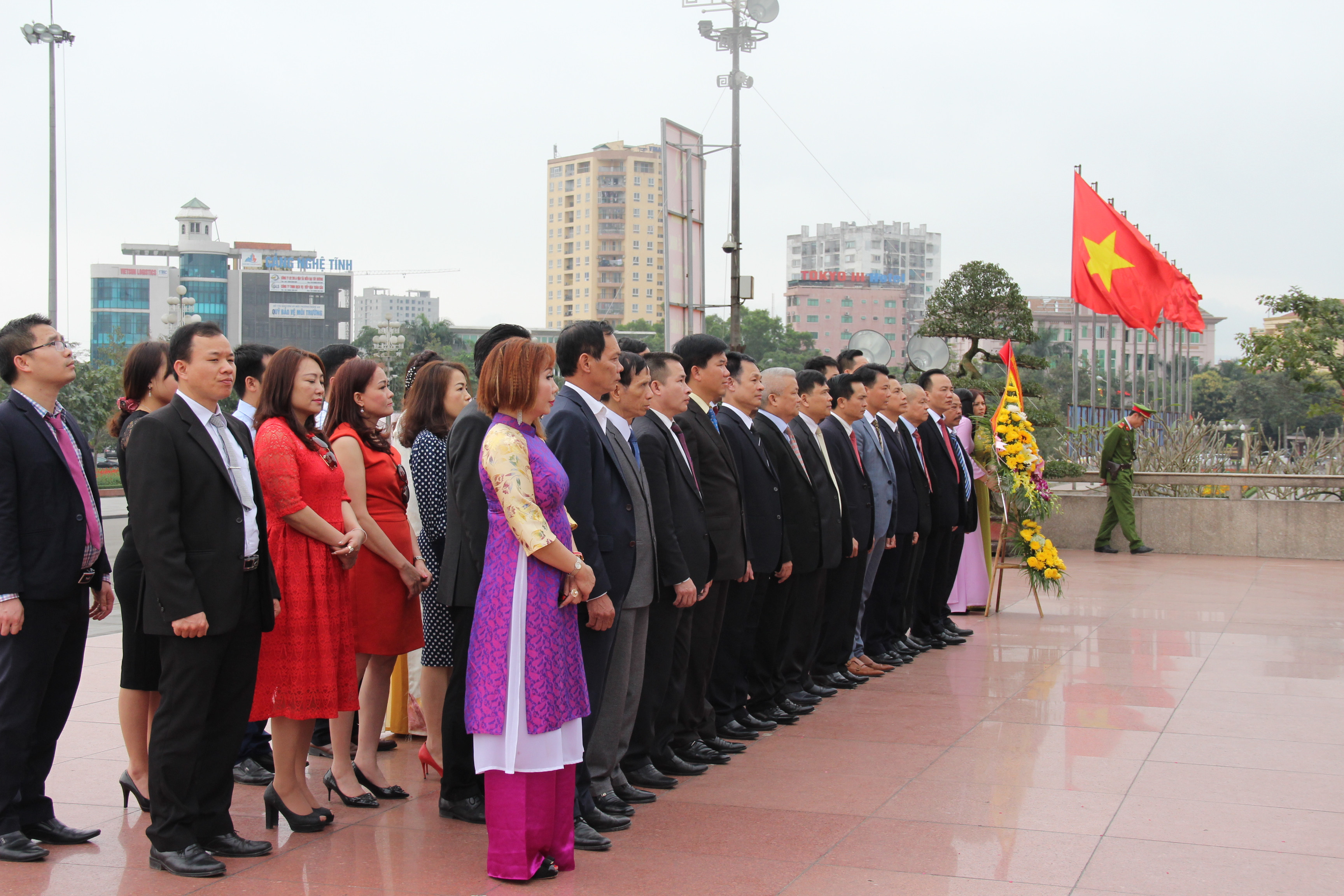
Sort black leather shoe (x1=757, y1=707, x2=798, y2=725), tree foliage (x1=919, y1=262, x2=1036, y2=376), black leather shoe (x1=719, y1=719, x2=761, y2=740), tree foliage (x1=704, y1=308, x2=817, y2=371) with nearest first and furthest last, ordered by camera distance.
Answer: black leather shoe (x1=719, y1=719, x2=761, y2=740), black leather shoe (x1=757, y1=707, x2=798, y2=725), tree foliage (x1=919, y1=262, x2=1036, y2=376), tree foliage (x1=704, y1=308, x2=817, y2=371)

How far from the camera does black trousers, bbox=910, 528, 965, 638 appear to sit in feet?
27.4

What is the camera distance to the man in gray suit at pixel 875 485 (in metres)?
7.29

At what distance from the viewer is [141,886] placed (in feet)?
12.1

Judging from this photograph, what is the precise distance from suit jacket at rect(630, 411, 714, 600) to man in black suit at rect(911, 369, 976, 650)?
3458 mm

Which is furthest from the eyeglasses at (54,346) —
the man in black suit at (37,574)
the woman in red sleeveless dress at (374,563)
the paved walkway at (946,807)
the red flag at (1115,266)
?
the red flag at (1115,266)

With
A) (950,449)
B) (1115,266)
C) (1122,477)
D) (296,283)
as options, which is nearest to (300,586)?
(950,449)

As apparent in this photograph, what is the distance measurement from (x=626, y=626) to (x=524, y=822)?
949 mm

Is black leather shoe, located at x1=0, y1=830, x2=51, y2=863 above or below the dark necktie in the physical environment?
below

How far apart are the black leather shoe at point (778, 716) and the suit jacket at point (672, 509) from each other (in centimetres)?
121

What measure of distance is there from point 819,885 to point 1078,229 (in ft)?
45.0

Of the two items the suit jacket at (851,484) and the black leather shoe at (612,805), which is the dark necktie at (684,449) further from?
the suit jacket at (851,484)

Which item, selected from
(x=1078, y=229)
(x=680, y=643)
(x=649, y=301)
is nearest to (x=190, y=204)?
(x=649, y=301)

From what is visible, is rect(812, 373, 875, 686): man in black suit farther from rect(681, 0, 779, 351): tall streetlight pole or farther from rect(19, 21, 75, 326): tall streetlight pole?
rect(19, 21, 75, 326): tall streetlight pole

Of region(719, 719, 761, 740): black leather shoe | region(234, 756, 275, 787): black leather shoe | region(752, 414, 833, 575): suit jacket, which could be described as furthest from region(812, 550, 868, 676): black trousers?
region(234, 756, 275, 787): black leather shoe
